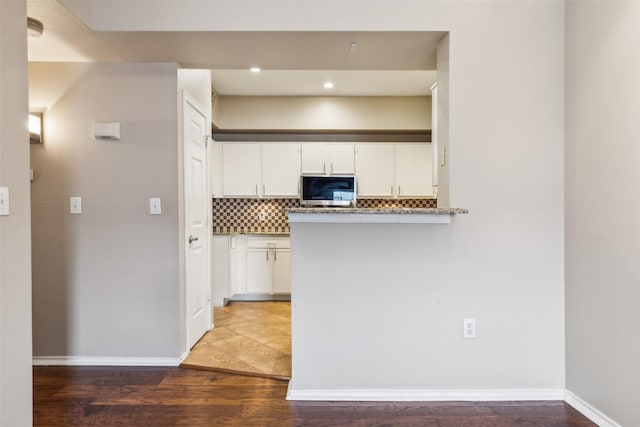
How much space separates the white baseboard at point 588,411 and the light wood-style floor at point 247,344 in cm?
167

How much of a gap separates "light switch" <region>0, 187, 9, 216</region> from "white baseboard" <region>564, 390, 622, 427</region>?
291 centimetres

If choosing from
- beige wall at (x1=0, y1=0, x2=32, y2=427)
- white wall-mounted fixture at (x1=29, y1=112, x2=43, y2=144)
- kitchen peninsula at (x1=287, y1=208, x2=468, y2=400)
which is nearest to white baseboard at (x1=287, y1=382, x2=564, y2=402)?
kitchen peninsula at (x1=287, y1=208, x2=468, y2=400)

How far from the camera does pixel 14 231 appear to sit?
1.44 metres

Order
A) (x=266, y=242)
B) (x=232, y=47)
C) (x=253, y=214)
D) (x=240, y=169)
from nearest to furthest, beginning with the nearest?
1. (x=232, y=47)
2. (x=266, y=242)
3. (x=240, y=169)
4. (x=253, y=214)

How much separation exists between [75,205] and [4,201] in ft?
3.99

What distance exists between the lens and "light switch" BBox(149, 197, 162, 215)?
8.24 feet

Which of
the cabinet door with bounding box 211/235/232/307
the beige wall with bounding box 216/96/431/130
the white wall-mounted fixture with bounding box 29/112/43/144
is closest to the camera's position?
the white wall-mounted fixture with bounding box 29/112/43/144

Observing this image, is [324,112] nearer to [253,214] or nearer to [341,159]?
[341,159]

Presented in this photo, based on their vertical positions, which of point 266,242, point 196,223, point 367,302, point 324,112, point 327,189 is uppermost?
point 324,112

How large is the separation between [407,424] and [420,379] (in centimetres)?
29

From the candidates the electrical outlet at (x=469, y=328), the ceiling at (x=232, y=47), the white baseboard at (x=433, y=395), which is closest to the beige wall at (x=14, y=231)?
the ceiling at (x=232, y=47)

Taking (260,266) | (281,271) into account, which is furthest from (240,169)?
(281,271)

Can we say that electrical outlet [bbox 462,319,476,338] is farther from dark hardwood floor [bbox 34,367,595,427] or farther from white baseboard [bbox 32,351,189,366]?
white baseboard [bbox 32,351,189,366]

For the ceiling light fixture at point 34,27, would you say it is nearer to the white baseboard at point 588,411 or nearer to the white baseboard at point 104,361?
the white baseboard at point 104,361
